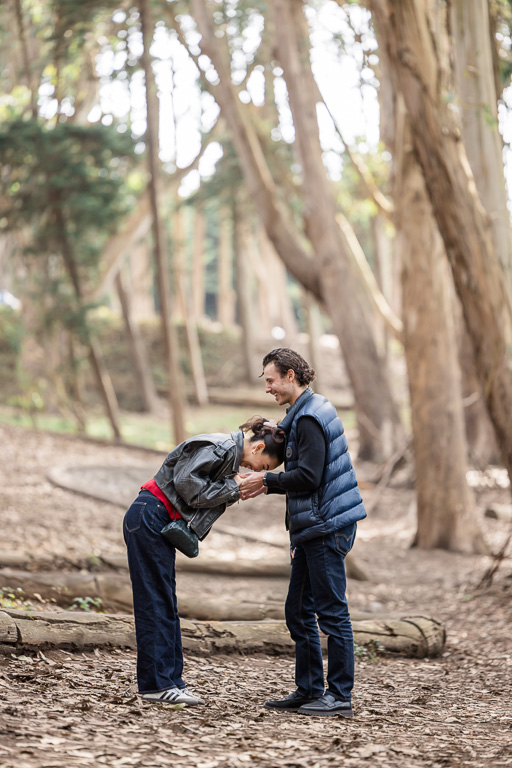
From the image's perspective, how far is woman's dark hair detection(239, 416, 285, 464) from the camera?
441 centimetres

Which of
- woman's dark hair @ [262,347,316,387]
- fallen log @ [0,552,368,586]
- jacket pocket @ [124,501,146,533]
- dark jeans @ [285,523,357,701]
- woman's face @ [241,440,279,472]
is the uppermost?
woman's dark hair @ [262,347,316,387]

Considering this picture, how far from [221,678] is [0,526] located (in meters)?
5.58

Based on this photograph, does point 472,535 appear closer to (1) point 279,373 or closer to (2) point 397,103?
(2) point 397,103

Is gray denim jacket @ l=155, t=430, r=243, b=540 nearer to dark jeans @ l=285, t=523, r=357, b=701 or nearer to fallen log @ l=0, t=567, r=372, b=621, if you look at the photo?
dark jeans @ l=285, t=523, r=357, b=701

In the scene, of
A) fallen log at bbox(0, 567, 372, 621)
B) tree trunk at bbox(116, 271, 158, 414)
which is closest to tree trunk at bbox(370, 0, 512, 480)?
fallen log at bbox(0, 567, 372, 621)

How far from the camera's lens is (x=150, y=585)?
172 inches

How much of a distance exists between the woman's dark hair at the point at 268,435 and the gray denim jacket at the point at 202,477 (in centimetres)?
8

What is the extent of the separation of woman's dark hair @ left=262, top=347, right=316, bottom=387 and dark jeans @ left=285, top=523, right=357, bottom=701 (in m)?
0.82

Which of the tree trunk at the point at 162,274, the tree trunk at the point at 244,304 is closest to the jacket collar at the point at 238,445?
the tree trunk at the point at 162,274

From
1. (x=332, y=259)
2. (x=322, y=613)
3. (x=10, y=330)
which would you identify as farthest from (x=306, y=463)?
(x=10, y=330)

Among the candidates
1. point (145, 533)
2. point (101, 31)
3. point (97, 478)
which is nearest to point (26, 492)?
point (97, 478)

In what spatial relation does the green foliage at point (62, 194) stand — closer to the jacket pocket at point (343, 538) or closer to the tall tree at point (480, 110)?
the tall tree at point (480, 110)

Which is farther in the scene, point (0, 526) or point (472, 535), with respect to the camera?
point (472, 535)

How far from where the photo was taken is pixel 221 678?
5.11 metres
